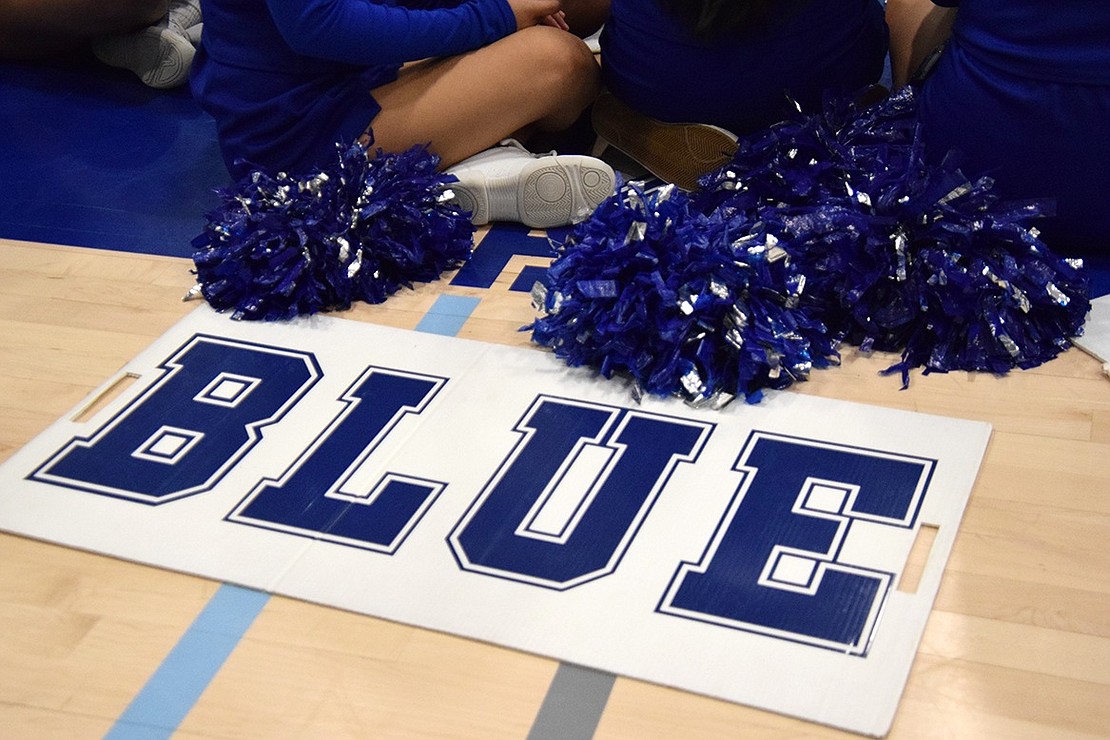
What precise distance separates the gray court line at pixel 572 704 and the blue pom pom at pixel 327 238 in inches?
35.6

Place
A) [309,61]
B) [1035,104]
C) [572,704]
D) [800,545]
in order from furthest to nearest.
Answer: [309,61] → [1035,104] → [800,545] → [572,704]

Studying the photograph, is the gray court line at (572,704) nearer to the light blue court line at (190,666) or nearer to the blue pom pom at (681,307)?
the light blue court line at (190,666)

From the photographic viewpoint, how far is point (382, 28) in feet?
6.81

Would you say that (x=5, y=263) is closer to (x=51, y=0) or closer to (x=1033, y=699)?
(x=51, y=0)

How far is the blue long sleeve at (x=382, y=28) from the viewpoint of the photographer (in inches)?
79.0

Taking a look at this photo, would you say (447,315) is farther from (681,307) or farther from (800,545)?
(800,545)

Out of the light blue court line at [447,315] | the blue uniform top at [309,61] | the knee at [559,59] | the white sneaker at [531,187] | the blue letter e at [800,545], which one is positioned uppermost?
the blue uniform top at [309,61]

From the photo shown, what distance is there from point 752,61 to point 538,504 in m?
0.94

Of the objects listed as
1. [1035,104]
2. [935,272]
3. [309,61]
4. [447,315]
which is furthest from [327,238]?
[1035,104]

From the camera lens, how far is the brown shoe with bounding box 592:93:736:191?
2.19m

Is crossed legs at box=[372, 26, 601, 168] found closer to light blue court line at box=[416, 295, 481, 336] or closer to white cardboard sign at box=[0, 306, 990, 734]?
light blue court line at box=[416, 295, 481, 336]

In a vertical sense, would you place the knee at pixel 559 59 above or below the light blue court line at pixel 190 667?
above

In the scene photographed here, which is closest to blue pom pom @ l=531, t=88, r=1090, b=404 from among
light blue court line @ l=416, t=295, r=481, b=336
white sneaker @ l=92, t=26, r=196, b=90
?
light blue court line @ l=416, t=295, r=481, b=336

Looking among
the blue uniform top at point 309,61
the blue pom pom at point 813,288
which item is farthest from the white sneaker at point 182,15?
the blue pom pom at point 813,288
